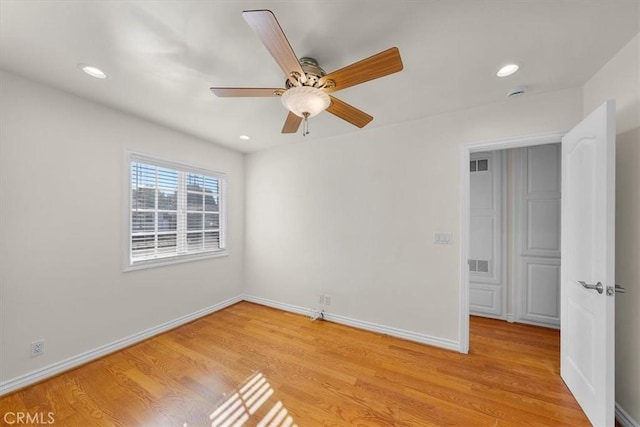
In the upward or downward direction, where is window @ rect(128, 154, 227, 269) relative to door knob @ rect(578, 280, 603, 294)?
upward

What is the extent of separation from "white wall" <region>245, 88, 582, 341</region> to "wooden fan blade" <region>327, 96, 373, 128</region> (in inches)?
42.6

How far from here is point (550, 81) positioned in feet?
6.50

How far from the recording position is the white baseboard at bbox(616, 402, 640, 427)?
4.86 ft

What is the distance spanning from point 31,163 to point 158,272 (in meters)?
1.53

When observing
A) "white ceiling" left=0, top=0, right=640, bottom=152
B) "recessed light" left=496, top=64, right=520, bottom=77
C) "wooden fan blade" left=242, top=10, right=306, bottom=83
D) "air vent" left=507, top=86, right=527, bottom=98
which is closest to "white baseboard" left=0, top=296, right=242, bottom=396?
"white ceiling" left=0, top=0, right=640, bottom=152

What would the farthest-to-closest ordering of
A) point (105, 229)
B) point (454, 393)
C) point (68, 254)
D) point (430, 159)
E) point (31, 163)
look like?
point (430, 159), point (105, 229), point (68, 254), point (31, 163), point (454, 393)

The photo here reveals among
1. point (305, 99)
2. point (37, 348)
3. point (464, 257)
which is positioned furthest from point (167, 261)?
point (464, 257)

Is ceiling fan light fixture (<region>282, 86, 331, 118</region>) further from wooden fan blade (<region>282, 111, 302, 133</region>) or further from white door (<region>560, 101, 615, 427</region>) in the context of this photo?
white door (<region>560, 101, 615, 427</region>)

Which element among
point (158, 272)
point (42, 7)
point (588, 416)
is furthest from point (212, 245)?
point (588, 416)

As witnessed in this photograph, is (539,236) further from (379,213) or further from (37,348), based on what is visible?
(37,348)

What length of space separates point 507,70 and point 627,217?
1326 millimetres

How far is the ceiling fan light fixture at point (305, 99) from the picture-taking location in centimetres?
149

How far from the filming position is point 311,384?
79.0 inches

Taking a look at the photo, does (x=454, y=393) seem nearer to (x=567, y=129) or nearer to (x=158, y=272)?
(x=567, y=129)
